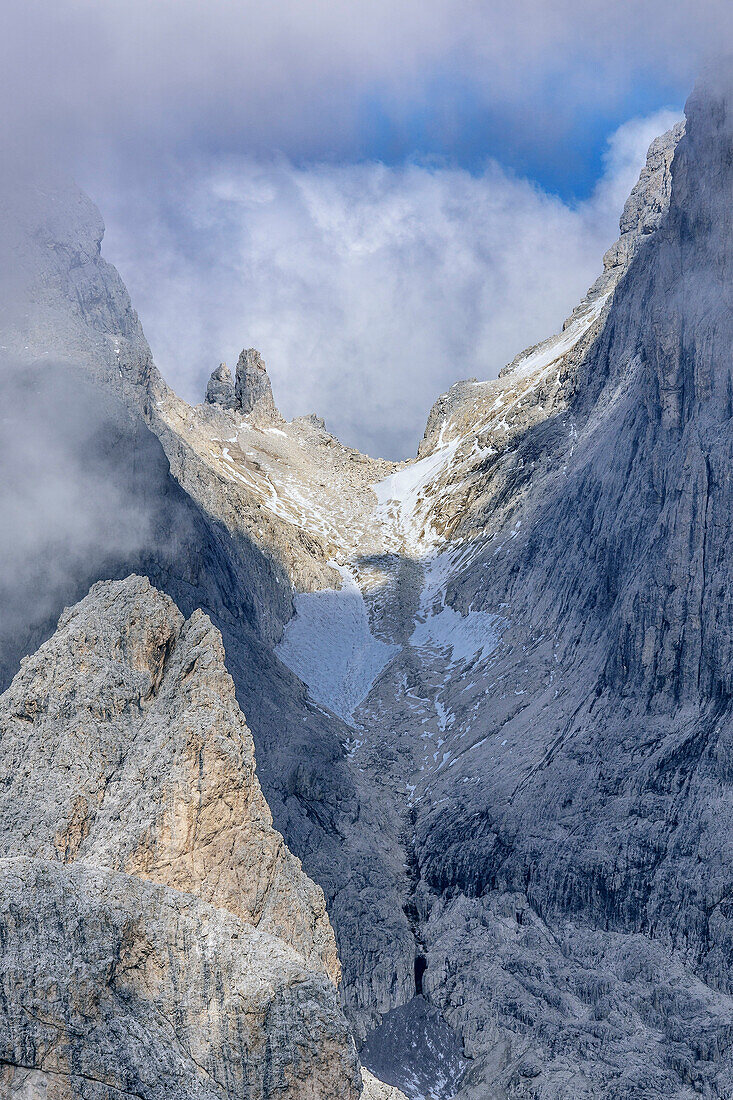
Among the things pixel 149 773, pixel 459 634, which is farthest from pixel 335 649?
pixel 149 773

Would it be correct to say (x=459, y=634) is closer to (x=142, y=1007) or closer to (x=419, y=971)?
(x=419, y=971)

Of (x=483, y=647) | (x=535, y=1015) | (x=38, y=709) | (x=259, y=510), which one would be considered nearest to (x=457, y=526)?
(x=259, y=510)

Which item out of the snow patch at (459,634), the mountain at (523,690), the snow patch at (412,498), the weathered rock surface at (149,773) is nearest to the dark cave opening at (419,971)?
the mountain at (523,690)

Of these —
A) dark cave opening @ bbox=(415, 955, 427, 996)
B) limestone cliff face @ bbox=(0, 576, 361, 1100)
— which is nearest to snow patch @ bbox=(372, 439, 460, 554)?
dark cave opening @ bbox=(415, 955, 427, 996)

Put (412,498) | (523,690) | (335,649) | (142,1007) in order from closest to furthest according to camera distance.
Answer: (142,1007) → (523,690) → (335,649) → (412,498)

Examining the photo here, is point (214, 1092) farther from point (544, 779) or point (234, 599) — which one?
point (234, 599)

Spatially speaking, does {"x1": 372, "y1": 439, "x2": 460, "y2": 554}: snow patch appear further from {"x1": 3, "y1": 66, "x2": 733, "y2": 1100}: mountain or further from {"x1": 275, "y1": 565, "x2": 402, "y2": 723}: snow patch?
{"x1": 275, "y1": 565, "x2": 402, "y2": 723}: snow patch
